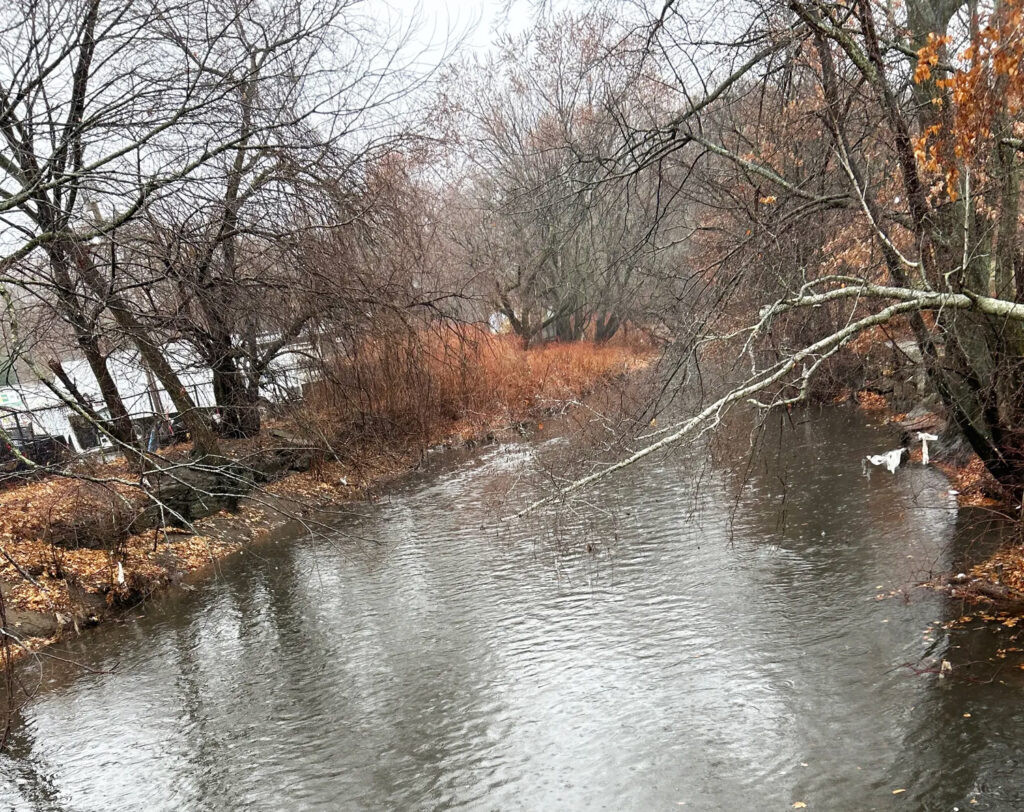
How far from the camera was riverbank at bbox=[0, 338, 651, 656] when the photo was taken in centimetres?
1122

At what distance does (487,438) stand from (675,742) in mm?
13452

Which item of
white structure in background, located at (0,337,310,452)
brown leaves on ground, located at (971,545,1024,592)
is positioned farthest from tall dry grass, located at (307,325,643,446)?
brown leaves on ground, located at (971,545,1024,592)

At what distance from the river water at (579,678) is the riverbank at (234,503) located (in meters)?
0.86

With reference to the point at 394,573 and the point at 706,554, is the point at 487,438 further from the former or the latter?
the point at 706,554

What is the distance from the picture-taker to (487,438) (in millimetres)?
19828

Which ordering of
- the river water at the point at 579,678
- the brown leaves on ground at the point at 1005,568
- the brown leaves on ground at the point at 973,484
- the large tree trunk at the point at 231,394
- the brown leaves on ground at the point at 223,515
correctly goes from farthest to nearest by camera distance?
the brown leaves on ground at the point at 223,515 → the brown leaves on ground at the point at 973,484 → the large tree trunk at the point at 231,394 → the brown leaves on ground at the point at 1005,568 → the river water at the point at 579,678

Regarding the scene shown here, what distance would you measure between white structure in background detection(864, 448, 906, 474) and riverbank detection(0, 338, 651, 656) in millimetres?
6612

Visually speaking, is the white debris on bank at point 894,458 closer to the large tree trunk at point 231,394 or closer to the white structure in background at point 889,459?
the white structure in background at point 889,459

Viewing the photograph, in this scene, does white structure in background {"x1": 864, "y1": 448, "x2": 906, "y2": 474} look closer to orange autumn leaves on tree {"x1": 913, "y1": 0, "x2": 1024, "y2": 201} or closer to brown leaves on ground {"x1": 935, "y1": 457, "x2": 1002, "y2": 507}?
brown leaves on ground {"x1": 935, "y1": 457, "x2": 1002, "y2": 507}

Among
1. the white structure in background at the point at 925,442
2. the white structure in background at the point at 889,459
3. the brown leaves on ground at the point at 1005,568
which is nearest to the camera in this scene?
the brown leaves on ground at the point at 1005,568

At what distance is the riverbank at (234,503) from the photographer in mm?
11219

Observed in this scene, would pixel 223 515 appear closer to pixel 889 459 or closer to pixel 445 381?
pixel 445 381

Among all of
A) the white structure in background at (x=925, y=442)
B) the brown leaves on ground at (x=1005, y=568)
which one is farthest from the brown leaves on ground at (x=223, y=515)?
the white structure in background at (x=925, y=442)

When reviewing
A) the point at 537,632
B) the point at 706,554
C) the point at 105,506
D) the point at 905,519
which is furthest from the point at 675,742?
the point at 105,506
